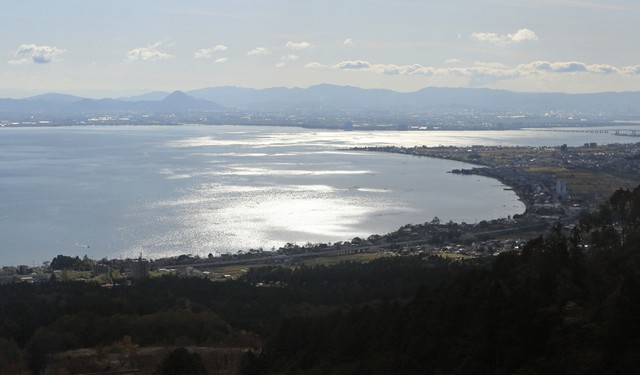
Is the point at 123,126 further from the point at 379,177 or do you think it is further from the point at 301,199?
the point at 301,199

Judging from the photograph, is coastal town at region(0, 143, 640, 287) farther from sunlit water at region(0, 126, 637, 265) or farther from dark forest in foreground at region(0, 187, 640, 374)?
dark forest in foreground at region(0, 187, 640, 374)

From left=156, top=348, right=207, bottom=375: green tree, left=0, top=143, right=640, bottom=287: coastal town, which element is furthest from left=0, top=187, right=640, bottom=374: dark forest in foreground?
left=0, top=143, right=640, bottom=287: coastal town

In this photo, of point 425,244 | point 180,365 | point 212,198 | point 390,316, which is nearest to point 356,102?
point 212,198

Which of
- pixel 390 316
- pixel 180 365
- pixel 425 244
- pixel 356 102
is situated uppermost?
pixel 356 102

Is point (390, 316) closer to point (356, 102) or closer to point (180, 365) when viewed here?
point (180, 365)

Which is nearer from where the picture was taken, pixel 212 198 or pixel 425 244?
pixel 425 244

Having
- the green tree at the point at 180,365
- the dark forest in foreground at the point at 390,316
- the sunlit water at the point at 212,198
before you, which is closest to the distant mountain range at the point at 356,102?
the sunlit water at the point at 212,198

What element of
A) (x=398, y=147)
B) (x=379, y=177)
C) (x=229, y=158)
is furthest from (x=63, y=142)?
(x=379, y=177)
